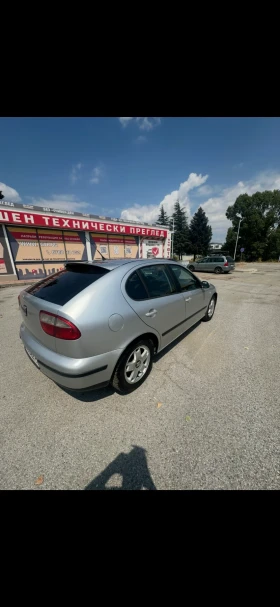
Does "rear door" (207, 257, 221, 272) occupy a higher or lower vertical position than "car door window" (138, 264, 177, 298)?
lower

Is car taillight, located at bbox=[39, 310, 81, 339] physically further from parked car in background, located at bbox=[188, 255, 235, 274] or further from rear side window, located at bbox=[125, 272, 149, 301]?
parked car in background, located at bbox=[188, 255, 235, 274]


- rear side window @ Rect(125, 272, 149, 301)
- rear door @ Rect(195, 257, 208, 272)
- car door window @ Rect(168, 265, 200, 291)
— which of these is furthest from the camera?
rear door @ Rect(195, 257, 208, 272)

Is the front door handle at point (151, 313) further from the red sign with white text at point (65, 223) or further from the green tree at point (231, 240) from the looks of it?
the green tree at point (231, 240)

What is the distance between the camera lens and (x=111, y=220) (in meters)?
15.1

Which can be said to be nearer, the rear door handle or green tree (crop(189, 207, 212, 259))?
the rear door handle

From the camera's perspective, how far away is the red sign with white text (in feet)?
35.9

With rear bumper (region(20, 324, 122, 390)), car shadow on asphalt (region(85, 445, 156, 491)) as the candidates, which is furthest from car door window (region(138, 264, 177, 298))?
car shadow on asphalt (region(85, 445, 156, 491))

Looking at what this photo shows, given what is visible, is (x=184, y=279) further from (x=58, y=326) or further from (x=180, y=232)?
(x=180, y=232)

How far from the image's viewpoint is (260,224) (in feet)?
112

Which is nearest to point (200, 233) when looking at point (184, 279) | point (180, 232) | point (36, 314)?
point (180, 232)

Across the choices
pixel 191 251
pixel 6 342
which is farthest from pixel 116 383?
pixel 191 251

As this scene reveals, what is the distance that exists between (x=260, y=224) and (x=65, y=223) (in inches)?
1387
